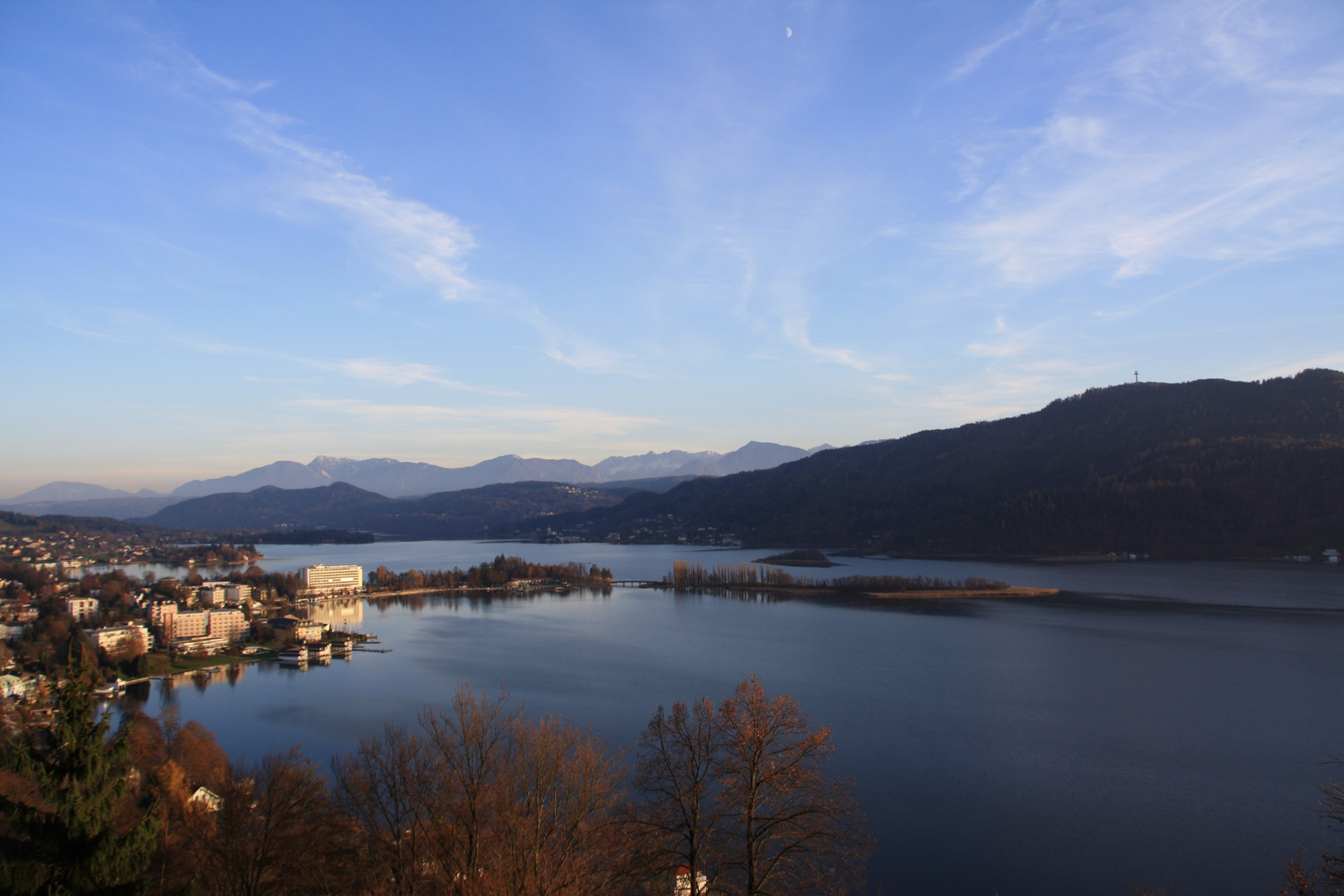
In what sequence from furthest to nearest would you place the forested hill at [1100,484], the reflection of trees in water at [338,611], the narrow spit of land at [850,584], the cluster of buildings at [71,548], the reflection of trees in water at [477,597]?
the cluster of buildings at [71,548] < the forested hill at [1100,484] < the reflection of trees in water at [477,597] < the narrow spit of land at [850,584] < the reflection of trees in water at [338,611]

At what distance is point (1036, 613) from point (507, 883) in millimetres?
26345

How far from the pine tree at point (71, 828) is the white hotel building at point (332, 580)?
117 feet

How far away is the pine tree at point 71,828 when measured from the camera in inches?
144

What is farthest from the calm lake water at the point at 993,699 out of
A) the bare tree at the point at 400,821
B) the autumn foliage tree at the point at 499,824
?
the bare tree at the point at 400,821

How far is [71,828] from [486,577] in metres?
37.7

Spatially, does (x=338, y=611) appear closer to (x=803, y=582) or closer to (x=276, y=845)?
(x=803, y=582)

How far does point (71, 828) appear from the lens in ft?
12.3

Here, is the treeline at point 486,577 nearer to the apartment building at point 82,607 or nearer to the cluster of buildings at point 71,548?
the apartment building at point 82,607

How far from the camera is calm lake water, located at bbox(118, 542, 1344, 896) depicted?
27.8 feet

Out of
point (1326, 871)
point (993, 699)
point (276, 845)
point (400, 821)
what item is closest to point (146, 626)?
point (276, 845)

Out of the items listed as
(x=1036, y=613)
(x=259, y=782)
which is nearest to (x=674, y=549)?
(x=1036, y=613)

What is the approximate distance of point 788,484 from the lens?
76.1 m

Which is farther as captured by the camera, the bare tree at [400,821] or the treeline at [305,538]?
the treeline at [305,538]

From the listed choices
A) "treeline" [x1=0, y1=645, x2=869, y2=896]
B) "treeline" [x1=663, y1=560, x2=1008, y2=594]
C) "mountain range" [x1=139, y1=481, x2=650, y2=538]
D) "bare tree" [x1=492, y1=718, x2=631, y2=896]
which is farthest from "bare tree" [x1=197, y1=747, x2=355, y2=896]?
"mountain range" [x1=139, y1=481, x2=650, y2=538]
